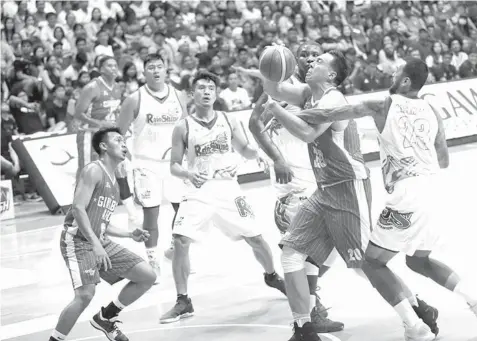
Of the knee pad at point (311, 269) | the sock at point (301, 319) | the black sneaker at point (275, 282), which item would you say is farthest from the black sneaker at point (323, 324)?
the black sneaker at point (275, 282)

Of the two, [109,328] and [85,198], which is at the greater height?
[85,198]

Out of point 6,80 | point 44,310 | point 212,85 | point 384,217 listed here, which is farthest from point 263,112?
point 6,80

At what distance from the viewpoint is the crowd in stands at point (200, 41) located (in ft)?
49.1

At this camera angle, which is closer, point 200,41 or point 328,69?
point 328,69

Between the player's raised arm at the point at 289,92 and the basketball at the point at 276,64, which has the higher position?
the basketball at the point at 276,64

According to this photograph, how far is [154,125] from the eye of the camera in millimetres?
8695

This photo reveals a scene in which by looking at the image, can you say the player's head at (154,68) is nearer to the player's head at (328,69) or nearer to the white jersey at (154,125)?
the white jersey at (154,125)

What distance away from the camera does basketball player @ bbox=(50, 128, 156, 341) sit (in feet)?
19.8

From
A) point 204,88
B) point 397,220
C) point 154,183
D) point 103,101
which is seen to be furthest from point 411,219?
point 103,101

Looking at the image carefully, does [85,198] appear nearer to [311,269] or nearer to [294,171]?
[311,269]

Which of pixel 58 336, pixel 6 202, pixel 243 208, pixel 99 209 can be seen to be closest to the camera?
pixel 58 336

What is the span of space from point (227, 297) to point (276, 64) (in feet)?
8.07

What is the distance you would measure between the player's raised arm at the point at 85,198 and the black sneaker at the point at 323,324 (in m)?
1.67

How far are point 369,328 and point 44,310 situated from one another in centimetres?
296
